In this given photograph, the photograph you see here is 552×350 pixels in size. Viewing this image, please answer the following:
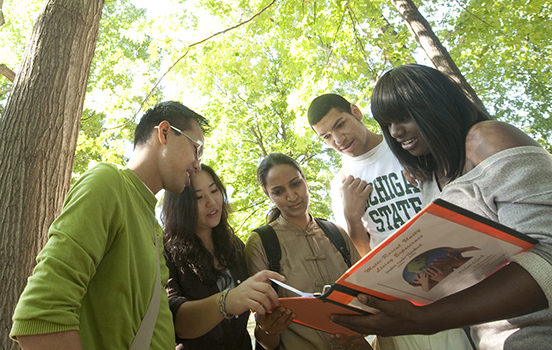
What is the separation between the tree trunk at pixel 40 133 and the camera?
100 inches

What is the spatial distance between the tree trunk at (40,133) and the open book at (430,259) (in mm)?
2254

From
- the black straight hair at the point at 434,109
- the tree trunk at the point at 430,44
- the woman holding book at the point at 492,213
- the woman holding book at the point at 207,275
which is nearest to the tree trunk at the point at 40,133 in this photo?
the woman holding book at the point at 207,275

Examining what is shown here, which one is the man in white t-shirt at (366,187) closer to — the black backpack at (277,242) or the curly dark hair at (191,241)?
the black backpack at (277,242)

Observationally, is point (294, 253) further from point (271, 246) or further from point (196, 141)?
point (196, 141)

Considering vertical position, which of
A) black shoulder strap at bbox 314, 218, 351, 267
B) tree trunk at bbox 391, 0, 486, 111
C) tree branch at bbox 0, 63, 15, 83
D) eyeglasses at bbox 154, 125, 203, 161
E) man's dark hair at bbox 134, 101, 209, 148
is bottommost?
black shoulder strap at bbox 314, 218, 351, 267

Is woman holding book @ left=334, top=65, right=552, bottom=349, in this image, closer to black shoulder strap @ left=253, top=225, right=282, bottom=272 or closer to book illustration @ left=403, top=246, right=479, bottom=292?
book illustration @ left=403, top=246, right=479, bottom=292

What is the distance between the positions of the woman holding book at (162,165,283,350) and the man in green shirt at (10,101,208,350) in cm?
28

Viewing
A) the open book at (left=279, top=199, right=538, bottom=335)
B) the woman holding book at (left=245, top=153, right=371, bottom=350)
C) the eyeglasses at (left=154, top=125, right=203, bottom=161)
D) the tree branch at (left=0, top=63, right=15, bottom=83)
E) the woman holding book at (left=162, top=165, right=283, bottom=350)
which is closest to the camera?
the open book at (left=279, top=199, right=538, bottom=335)

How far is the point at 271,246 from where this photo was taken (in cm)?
246

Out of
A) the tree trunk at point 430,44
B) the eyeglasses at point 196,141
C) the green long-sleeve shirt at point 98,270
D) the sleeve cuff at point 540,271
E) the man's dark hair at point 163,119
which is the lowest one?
the sleeve cuff at point 540,271

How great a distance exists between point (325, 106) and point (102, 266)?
7.71ft

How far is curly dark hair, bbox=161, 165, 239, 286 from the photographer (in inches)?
92.0

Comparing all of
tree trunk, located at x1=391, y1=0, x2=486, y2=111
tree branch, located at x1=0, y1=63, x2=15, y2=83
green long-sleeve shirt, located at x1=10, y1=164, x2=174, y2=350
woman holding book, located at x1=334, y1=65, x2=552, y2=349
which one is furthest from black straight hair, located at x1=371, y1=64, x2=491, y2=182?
tree branch, located at x1=0, y1=63, x2=15, y2=83

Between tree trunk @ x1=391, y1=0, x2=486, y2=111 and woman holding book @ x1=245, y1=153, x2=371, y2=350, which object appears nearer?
woman holding book @ x1=245, y1=153, x2=371, y2=350
